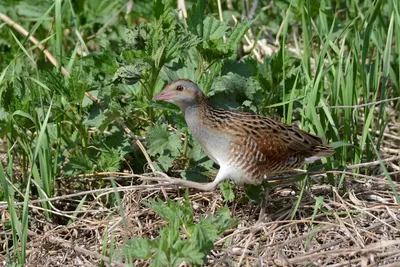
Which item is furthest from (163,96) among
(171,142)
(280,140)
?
(280,140)

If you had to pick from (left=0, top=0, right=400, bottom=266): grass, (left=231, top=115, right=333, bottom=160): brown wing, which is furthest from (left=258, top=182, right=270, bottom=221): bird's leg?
(left=231, top=115, right=333, bottom=160): brown wing

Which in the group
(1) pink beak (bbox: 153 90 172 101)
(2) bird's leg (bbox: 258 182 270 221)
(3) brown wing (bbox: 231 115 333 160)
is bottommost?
(2) bird's leg (bbox: 258 182 270 221)

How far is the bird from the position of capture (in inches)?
185

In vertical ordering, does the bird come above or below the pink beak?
below

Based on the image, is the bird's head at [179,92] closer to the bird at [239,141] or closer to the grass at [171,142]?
the bird at [239,141]

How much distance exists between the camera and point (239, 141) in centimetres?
471

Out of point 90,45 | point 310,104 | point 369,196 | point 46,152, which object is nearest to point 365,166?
point 369,196

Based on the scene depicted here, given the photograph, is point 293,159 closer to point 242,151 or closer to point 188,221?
point 242,151

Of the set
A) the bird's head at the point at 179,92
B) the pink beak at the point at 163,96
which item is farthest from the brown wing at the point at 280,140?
the pink beak at the point at 163,96

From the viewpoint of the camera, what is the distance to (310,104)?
5016 millimetres

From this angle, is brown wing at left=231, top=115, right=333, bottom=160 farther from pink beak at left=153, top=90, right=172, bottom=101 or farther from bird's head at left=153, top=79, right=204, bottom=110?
pink beak at left=153, top=90, right=172, bottom=101

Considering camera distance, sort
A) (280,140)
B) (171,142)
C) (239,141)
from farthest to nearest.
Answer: (171,142) < (280,140) < (239,141)

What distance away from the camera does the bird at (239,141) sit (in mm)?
4703

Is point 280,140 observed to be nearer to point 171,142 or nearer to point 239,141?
point 239,141
